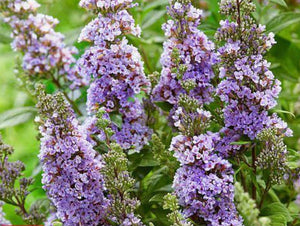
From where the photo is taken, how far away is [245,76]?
1.32m

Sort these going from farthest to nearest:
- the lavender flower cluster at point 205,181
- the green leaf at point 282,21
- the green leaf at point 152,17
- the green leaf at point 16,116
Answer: the green leaf at point 152,17
the green leaf at point 16,116
the green leaf at point 282,21
the lavender flower cluster at point 205,181

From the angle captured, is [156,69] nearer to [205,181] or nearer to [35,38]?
[35,38]

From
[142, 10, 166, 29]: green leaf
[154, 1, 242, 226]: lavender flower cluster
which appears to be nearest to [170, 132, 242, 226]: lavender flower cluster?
[154, 1, 242, 226]: lavender flower cluster

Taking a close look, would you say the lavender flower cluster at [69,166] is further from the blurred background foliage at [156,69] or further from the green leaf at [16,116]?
the green leaf at [16,116]

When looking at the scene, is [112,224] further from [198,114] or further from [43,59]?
[43,59]

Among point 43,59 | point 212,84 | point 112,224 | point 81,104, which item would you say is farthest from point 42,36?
point 112,224

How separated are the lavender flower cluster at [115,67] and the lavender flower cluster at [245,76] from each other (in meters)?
0.26

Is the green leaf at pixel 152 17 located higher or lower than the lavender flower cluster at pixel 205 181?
higher

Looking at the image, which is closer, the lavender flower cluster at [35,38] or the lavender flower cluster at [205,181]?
the lavender flower cluster at [205,181]

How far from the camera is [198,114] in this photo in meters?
1.29

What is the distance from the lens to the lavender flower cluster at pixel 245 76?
1.31m

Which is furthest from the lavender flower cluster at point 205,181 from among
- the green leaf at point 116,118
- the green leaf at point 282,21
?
the green leaf at point 282,21

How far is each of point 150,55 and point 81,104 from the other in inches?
18.1

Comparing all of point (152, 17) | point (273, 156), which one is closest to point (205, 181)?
point (273, 156)
